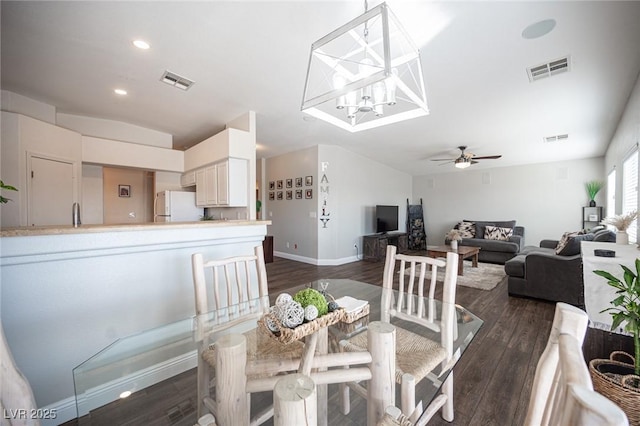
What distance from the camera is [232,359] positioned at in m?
0.82

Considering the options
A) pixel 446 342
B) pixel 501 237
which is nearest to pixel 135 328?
pixel 446 342

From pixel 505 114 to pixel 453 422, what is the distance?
391cm

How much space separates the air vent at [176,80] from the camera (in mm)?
2714

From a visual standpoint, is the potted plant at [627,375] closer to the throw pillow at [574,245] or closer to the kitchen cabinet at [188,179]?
the throw pillow at [574,245]

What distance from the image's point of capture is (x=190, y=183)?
475cm

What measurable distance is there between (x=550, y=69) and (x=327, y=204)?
3.85m

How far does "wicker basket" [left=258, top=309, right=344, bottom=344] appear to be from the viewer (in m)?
0.81

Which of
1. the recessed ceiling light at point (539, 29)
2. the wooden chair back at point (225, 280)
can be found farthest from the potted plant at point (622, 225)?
the wooden chair back at point (225, 280)

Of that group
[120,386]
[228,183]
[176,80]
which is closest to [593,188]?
[228,183]

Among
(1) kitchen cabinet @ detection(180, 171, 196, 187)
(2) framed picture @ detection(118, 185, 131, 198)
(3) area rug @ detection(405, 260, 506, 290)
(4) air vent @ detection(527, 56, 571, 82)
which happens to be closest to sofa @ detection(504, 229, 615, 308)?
(3) area rug @ detection(405, 260, 506, 290)

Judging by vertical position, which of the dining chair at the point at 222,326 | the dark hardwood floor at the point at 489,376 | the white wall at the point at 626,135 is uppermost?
the white wall at the point at 626,135

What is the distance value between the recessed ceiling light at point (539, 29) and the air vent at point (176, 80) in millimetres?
3246

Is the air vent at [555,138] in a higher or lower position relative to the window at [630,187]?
higher

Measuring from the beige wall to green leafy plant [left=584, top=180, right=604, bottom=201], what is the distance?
9.36 m
